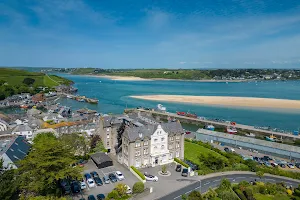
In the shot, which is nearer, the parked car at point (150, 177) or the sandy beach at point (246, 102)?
the parked car at point (150, 177)

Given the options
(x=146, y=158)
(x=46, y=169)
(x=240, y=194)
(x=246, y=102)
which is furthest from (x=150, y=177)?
(x=246, y=102)

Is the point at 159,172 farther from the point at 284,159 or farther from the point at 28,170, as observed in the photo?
the point at 284,159

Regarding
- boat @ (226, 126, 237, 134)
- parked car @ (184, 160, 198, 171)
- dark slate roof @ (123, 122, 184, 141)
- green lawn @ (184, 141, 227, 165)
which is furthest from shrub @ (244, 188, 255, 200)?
boat @ (226, 126, 237, 134)

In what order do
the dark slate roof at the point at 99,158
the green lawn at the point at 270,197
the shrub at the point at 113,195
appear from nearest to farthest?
the shrub at the point at 113,195 < the green lawn at the point at 270,197 < the dark slate roof at the point at 99,158

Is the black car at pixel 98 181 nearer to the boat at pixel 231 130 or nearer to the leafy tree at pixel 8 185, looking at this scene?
the leafy tree at pixel 8 185

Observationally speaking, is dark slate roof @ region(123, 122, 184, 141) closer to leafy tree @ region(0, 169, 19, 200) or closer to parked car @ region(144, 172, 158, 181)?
parked car @ region(144, 172, 158, 181)

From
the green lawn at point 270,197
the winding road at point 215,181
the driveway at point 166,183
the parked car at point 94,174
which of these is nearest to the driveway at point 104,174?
the parked car at point 94,174

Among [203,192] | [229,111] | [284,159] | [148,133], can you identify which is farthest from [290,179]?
[229,111]
